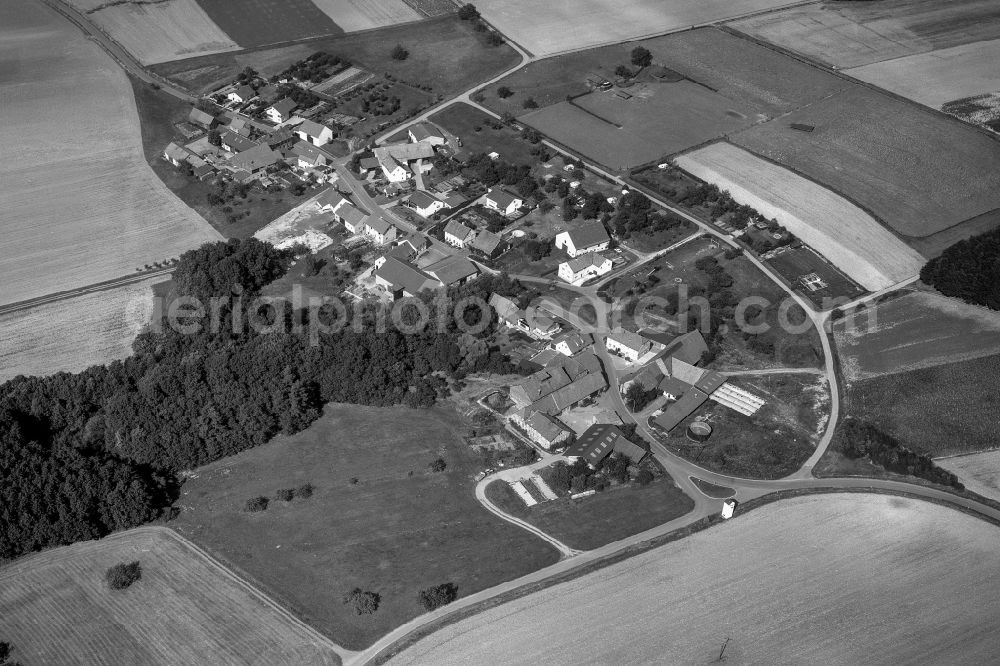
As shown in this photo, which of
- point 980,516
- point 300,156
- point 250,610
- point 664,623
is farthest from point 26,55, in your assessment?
point 980,516

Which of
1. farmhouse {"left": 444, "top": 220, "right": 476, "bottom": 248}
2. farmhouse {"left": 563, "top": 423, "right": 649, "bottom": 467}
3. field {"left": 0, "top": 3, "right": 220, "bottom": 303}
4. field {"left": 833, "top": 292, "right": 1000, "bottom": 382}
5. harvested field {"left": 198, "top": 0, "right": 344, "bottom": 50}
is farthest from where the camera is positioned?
harvested field {"left": 198, "top": 0, "right": 344, "bottom": 50}

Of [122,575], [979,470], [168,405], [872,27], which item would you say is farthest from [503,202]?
[872,27]

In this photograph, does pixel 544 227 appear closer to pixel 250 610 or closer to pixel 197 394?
pixel 197 394

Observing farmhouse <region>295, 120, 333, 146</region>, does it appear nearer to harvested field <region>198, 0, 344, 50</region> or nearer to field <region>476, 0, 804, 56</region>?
harvested field <region>198, 0, 344, 50</region>

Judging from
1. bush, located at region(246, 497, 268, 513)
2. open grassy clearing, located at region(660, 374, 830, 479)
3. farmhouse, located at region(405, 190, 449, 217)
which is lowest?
bush, located at region(246, 497, 268, 513)

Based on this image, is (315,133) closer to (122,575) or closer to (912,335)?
(122,575)

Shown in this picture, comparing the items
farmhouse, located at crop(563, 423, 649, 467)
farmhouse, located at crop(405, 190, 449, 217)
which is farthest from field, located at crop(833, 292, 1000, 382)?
farmhouse, located at crop(405, 190, 449, 217)
